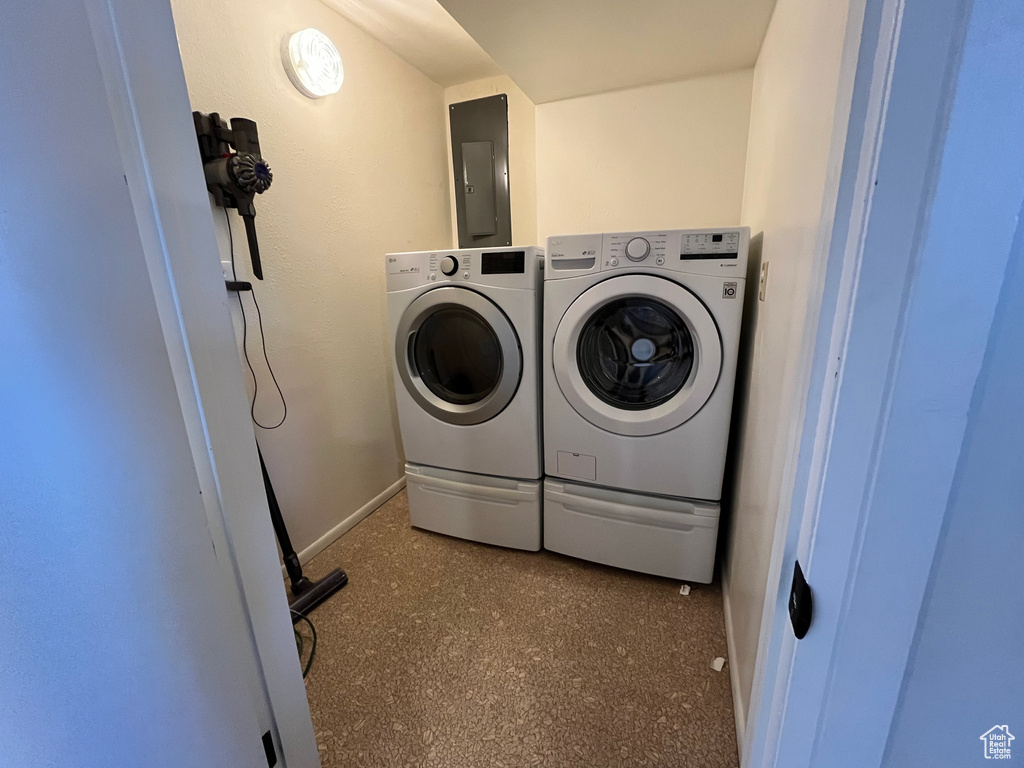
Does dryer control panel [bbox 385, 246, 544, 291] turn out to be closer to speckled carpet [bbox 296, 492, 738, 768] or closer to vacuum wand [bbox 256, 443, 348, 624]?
vacuum wand [bbox 256, 443, 348, 624]

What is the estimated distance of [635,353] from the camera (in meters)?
1.36

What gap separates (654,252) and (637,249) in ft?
0.16

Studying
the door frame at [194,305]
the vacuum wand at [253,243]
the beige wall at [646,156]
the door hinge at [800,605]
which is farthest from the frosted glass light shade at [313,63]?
the door hinge at [800,605]

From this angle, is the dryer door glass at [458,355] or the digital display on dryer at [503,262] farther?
the dryer door glass at [458,355]

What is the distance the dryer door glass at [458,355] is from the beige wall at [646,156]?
86cm

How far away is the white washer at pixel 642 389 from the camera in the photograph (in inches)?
46.1

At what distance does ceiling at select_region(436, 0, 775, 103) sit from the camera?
118 centimetres

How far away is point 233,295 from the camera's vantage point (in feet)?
4.31

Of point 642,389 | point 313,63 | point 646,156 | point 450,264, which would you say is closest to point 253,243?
point 450,264

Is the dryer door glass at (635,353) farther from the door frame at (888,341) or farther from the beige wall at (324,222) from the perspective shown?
the beige wall at (324,222)

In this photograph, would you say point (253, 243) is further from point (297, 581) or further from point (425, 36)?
point (425, 36)

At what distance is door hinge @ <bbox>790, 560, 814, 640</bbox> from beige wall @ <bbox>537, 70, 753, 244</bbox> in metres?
1.79

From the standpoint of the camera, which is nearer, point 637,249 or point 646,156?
point 637,249

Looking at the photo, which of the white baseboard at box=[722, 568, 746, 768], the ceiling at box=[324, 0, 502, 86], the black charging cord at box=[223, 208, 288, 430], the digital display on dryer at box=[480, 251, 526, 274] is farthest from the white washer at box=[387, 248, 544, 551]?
the ceiling at box=[324, 0, 502, 86]
